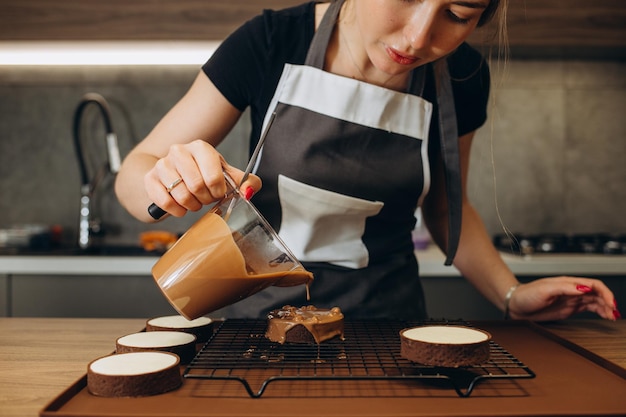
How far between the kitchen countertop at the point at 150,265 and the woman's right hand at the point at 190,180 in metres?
1.31

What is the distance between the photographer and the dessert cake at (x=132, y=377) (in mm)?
731

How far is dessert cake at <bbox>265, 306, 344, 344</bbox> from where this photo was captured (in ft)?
3.04

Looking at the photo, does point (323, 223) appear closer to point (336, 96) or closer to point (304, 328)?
point (336, 96)

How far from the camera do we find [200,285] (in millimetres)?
838

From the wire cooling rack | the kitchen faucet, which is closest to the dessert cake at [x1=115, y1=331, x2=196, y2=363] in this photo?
the wire cooling rack

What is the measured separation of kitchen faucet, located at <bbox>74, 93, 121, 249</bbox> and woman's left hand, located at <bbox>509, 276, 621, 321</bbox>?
198 cm

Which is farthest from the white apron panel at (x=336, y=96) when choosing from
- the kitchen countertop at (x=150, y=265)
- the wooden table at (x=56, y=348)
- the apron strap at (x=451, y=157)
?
the kitchen countertop at (x=150, y=265)

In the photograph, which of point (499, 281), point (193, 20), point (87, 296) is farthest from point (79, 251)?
point (499, 281)

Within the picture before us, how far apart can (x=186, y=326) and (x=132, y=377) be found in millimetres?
263

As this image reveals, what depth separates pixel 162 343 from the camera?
35.3 inches

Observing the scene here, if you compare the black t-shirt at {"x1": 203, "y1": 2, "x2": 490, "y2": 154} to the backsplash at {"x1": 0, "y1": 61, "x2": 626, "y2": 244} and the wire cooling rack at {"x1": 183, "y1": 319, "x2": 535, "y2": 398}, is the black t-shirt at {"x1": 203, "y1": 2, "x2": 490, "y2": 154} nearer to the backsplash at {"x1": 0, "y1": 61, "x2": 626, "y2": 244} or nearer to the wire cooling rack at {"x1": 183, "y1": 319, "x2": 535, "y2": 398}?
the wire cooling rack at {"x1": 183, "y1": 319, "x2": 535, "y2": 398}

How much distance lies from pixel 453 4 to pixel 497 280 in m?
0.62

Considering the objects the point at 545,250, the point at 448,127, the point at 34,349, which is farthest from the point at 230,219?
the point at 545,250

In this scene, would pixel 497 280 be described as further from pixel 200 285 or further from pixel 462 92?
pixel 200 285
